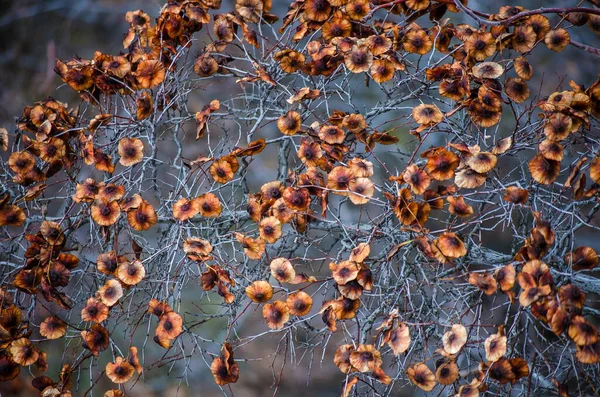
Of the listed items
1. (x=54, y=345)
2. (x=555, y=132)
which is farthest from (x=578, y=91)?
(x=54, y=345)

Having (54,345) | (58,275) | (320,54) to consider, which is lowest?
(54,345)

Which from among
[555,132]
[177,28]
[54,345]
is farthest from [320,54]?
[54,345]

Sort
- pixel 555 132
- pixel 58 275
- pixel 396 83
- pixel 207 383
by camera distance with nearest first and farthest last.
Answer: pixel 555 132
pixel 58 275
pixel 396 83
pixel 207 383

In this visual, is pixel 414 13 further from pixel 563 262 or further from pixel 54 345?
pixel 54 345

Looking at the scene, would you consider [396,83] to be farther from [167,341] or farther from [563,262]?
[167,341]

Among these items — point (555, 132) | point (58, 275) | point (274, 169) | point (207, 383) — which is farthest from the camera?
point (274, 169)

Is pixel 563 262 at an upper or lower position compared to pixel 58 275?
lower

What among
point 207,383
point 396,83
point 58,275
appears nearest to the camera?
point 58,275

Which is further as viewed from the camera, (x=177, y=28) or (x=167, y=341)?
(x=177, y=28)

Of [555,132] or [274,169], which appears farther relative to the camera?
[274,169]
